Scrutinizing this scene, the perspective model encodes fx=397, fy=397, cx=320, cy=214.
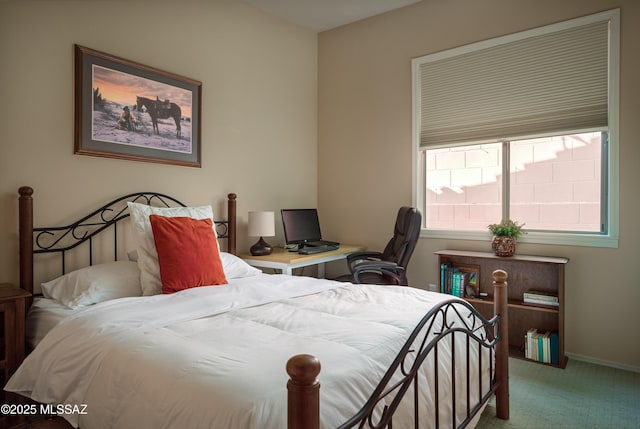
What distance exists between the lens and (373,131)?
4.17 m

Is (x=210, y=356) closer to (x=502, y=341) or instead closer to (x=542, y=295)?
(x=502, y=341)

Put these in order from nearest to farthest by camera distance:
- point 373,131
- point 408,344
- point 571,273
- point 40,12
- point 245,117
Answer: point 408,344 < point 40,12 < point 571,273 < point 245,117 < point 373,131

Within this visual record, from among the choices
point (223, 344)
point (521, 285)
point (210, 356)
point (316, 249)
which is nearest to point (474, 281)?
point (521, 285)

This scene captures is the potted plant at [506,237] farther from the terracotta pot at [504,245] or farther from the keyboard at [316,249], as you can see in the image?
the keyboard at [316,249]

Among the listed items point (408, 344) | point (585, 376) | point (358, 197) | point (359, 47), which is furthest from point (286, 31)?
point (585, 376)

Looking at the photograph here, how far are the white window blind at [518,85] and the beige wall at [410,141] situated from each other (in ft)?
0.39

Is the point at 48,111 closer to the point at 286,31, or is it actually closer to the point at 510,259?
the point at 286,31

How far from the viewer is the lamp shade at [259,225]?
3.55m

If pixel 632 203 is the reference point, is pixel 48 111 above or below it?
above

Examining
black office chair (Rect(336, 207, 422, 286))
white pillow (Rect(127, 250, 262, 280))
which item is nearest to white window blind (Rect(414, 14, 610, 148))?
black office chair (Rect(336, 207, 422, 286))

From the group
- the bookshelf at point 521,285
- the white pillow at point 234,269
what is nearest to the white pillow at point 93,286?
the white pillow at point 234,269

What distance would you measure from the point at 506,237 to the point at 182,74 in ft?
9.71

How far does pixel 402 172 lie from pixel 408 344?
2.81 m

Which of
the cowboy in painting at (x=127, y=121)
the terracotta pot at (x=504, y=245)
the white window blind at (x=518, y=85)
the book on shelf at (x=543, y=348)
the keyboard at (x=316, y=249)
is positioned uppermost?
the white window blind at (x=518, y=85)
